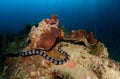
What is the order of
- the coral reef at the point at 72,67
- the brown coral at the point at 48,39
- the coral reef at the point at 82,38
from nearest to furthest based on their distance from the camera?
1. the coral reef at the point at 72,67
2. the brown coral at the point at 48,39
3. the coral reef at the point at 82,38

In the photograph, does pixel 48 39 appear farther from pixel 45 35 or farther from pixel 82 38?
pixel 82 38

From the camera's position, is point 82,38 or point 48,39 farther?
point 82,38

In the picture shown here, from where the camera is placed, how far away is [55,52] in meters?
Answer: 8.73

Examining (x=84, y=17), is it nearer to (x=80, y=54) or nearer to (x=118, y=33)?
(x=118, y=33)

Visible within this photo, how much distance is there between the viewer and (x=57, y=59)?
848 cm

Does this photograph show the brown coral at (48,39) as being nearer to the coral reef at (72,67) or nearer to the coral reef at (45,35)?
the coral reef at (45,35)

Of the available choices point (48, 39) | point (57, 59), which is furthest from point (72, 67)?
point (48, 39)

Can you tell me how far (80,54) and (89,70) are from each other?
73 cm

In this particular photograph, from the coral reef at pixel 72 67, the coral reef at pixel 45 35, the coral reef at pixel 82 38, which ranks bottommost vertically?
the coral reef at pixel 72 67

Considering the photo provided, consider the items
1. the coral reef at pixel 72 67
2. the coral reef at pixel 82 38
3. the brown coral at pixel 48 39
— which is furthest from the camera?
the coral reef at pixel 82 38

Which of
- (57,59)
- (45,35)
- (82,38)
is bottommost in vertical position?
(57,59)

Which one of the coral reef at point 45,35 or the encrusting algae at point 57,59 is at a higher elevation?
the coral reef at point 45,35

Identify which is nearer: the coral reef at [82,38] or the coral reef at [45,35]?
the coral reef at [45,35]

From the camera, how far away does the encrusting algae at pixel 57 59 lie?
796 centimetres
